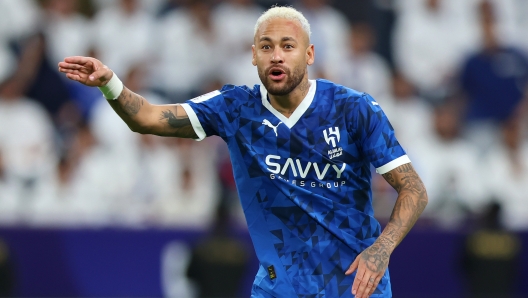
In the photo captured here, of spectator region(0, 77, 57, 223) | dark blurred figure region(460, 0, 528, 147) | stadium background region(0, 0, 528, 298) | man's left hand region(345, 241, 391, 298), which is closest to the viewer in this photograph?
man's left hand region(345, 241, 391, 298)

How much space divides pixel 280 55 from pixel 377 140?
30.6 inches

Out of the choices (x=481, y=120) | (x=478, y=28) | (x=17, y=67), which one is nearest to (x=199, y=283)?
(x=17, y=67)

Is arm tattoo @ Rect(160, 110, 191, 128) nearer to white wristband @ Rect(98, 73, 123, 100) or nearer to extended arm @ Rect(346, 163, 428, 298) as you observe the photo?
white wristband @ Rect(98, 73, 123, 100)

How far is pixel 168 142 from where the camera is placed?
1249 centimetres

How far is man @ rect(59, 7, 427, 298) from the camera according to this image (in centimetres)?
578

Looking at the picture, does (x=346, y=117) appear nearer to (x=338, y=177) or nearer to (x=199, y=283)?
(x=338, y=177)

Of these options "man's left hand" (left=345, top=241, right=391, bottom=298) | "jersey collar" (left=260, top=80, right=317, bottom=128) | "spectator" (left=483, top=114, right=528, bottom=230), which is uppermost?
"jersey collar" (left=260, top=80, right=317, bottom=128)

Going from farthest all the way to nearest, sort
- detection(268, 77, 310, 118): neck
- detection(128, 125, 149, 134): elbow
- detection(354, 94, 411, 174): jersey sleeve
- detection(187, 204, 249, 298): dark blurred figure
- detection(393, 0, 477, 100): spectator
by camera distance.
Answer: detection(393, 0, 477, 100): spectator → detection(187, 204, 249, 298): dark blurred figure → detection(268, 77, 310, 118): neck → detection(128, 125, 149, 134): elbow → detection(354, 94, 411, 174): jersey sleeve

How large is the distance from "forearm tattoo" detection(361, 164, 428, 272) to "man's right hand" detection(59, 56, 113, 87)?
1.80m

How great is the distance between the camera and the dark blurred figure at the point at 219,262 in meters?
11.1

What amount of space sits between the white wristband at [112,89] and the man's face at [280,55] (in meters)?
0.85

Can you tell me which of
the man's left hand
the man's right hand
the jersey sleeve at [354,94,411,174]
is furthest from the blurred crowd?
the man's left hand

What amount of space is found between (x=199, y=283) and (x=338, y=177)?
567cm

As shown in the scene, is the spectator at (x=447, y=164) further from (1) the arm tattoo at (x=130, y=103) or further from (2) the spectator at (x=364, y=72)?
(1) the arm tattoo at (x=130, y=103)
